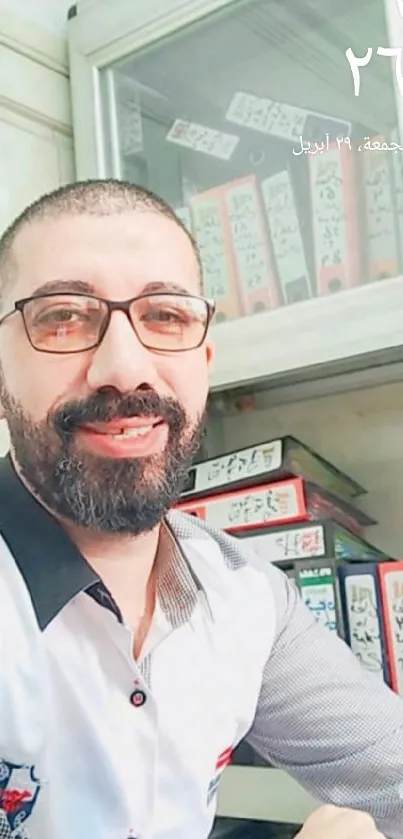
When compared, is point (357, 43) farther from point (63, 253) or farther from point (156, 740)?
point (156, 740)

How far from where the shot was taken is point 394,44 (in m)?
1.02

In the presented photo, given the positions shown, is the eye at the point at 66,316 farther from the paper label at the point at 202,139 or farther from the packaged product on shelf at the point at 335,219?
the paper label at the point at 202,139

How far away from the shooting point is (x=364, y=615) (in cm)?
97

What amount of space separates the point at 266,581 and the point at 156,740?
0.22 m

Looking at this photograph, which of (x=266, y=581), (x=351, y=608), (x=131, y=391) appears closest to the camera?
(x=131, y=391)

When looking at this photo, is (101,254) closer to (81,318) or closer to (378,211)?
(81,318)

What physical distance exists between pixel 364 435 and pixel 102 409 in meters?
0.69

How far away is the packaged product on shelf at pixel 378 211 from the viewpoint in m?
1.03

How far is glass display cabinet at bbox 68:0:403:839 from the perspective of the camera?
3.35 ft

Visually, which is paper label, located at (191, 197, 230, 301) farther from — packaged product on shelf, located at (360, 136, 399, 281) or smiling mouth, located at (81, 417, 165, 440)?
smiling mouth, located at (81, 417, 165, 440)

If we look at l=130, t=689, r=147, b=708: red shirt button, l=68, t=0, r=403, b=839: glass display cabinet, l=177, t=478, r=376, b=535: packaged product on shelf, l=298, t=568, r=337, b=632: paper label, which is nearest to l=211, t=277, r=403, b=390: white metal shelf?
l=68, t=0, r=403, b=839: glass display cabinet

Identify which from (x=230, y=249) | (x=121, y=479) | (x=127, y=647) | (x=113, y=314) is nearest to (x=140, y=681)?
(x=127, y=647)

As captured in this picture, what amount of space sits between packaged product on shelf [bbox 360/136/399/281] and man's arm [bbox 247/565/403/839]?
406 mm

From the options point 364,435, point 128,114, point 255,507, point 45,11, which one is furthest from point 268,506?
point 45,11
